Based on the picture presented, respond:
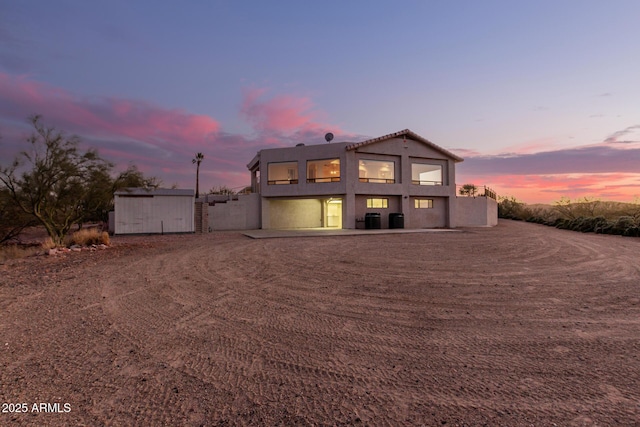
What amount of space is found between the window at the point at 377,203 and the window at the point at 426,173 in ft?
9.97

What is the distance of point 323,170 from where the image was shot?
24172 mm

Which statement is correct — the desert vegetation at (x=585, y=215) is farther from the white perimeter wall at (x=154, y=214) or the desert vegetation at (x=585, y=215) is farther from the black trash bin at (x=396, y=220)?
the white perimeter wall at (x=154, y=214)

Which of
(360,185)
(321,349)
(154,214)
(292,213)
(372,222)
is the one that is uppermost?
(360,185)

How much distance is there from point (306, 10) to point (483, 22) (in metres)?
8.18

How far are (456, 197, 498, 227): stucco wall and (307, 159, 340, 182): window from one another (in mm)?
11833

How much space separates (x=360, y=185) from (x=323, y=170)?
A: 3.53 meters

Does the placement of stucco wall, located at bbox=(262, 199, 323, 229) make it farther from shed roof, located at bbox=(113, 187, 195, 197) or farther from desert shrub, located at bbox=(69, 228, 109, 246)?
desert shrub, located at bbox=(69, 228, 109, 246)

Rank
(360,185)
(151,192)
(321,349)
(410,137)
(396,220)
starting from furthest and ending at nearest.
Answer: (410,137) → (396,220) → (360,185) → (151,192) → (321,349)

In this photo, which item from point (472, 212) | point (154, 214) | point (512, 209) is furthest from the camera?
point (512, 209)

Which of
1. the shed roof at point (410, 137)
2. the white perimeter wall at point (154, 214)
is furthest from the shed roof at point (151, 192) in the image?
the shed roof at point (410, 137)

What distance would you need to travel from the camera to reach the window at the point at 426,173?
25.5 meters

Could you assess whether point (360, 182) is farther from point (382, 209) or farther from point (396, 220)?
point (396, 220)

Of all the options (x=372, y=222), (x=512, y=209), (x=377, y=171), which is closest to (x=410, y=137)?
(x=377, y=171)

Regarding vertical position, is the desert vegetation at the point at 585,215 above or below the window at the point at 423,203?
below
